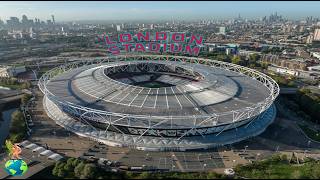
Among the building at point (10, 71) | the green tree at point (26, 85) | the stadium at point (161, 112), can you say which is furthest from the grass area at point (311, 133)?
the building at point (10, 71)

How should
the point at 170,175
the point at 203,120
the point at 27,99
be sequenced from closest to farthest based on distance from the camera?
the point at 170,175 → the point at 203,120 → the point at 27,99

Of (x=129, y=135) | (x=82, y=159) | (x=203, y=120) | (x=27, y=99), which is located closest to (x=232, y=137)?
(x=203, y=120)

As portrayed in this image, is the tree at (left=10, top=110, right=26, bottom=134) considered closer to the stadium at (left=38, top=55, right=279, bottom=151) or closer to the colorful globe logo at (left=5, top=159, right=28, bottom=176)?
the stadium at (left=38, top=55, right=279, bottom=151)

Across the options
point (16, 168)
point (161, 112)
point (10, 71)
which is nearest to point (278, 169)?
point (161, 112)

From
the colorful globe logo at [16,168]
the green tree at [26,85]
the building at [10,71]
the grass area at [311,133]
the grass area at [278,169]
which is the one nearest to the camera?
the colorful globe logo at [16,168]

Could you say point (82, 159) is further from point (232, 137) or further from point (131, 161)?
point (232, 137)

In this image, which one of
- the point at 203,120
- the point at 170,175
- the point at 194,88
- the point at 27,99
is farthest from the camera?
the point at 27,99

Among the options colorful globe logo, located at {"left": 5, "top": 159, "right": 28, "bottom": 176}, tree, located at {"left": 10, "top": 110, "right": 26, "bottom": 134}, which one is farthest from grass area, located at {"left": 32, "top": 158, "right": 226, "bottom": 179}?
tree, located at {"left": 10, "top": 110, "right": 26, "bottom": 134}

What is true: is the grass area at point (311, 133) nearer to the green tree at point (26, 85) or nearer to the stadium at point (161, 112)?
the stadium at point (161, 112)
